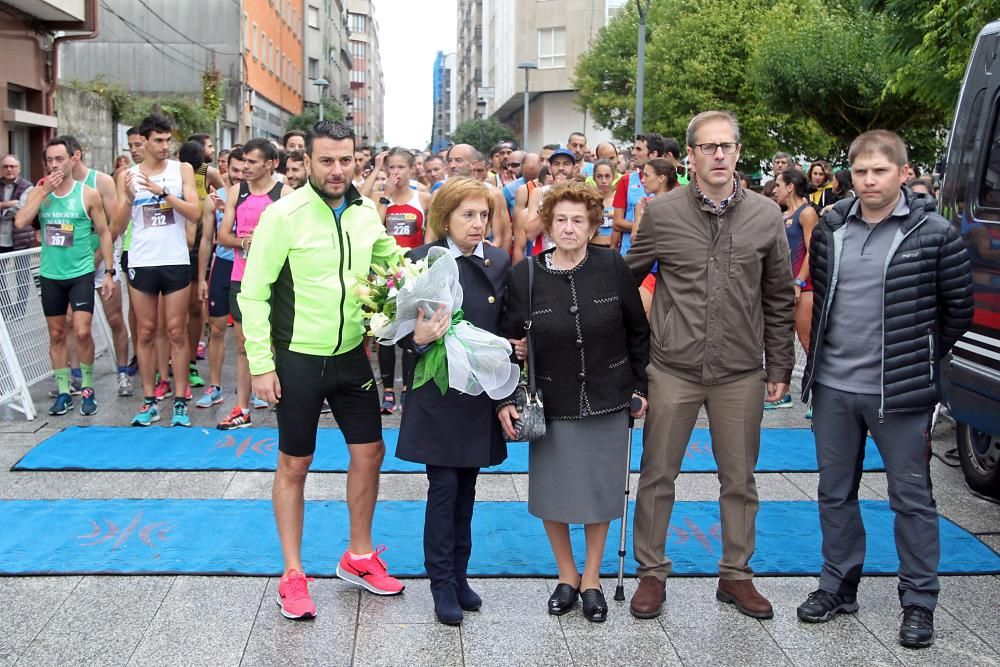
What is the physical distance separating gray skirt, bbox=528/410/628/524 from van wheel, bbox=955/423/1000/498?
2.76 metres

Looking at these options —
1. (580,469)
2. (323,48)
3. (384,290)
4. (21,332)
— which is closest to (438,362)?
(384,290)

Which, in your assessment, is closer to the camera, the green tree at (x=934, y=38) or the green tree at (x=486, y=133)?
the green tree at (x=934, y=38)

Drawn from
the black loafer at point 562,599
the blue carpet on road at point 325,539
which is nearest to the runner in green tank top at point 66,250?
the blue carpet on road at point 325,539

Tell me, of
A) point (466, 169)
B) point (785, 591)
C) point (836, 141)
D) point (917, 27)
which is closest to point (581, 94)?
point (836, 141)

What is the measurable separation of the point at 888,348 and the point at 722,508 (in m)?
0.99

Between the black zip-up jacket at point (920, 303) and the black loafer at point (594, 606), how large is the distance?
1.37 metres

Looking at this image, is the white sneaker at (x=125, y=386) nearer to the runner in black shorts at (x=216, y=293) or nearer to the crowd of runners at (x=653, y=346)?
the runner in black shorts at (x=216, y=293)

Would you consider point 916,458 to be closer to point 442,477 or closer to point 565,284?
point 565,284

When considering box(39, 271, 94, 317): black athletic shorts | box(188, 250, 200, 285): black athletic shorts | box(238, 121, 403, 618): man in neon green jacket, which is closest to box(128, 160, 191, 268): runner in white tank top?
box(39, 271, 94, 317): black athletic shorts

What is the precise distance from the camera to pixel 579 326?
4625 mm

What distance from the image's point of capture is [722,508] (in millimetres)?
4957

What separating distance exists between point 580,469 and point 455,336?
30.7 inches

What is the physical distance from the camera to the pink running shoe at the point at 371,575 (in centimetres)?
493

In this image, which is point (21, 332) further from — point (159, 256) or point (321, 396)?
point (321, 396)
